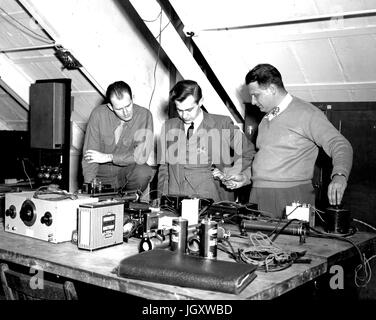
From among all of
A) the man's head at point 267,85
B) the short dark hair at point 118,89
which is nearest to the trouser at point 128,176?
the short dark hair at point 118,89

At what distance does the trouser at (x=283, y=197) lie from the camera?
2754 mm

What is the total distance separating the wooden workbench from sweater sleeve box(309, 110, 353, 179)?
400 millimetres

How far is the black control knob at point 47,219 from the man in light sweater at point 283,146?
1219 millimetres

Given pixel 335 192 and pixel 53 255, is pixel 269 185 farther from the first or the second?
pixel 53 255

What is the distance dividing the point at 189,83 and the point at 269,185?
33.2 inches

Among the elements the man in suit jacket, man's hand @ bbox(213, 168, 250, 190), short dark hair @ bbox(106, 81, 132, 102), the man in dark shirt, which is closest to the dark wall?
the man in dark shirt

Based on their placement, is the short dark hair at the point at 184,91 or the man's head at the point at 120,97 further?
the man's head at the point at 120,97

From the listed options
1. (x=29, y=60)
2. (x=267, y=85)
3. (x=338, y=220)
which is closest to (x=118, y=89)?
(x=267, y=85)

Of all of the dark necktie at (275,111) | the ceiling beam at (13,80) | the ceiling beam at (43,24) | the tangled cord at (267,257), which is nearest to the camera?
the tangled cord at (267,257)

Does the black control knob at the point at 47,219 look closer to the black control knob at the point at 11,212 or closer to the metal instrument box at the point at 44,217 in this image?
the metal instrument box at the point at 44,217

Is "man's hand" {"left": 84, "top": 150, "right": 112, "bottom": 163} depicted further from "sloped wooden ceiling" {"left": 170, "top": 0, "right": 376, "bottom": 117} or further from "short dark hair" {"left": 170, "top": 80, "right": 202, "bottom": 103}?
"sloped wooden ceiling" {"left": 170, "top": 0, "right": 376, "bottom": 117}

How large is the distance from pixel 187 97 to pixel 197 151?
389 millimetres
